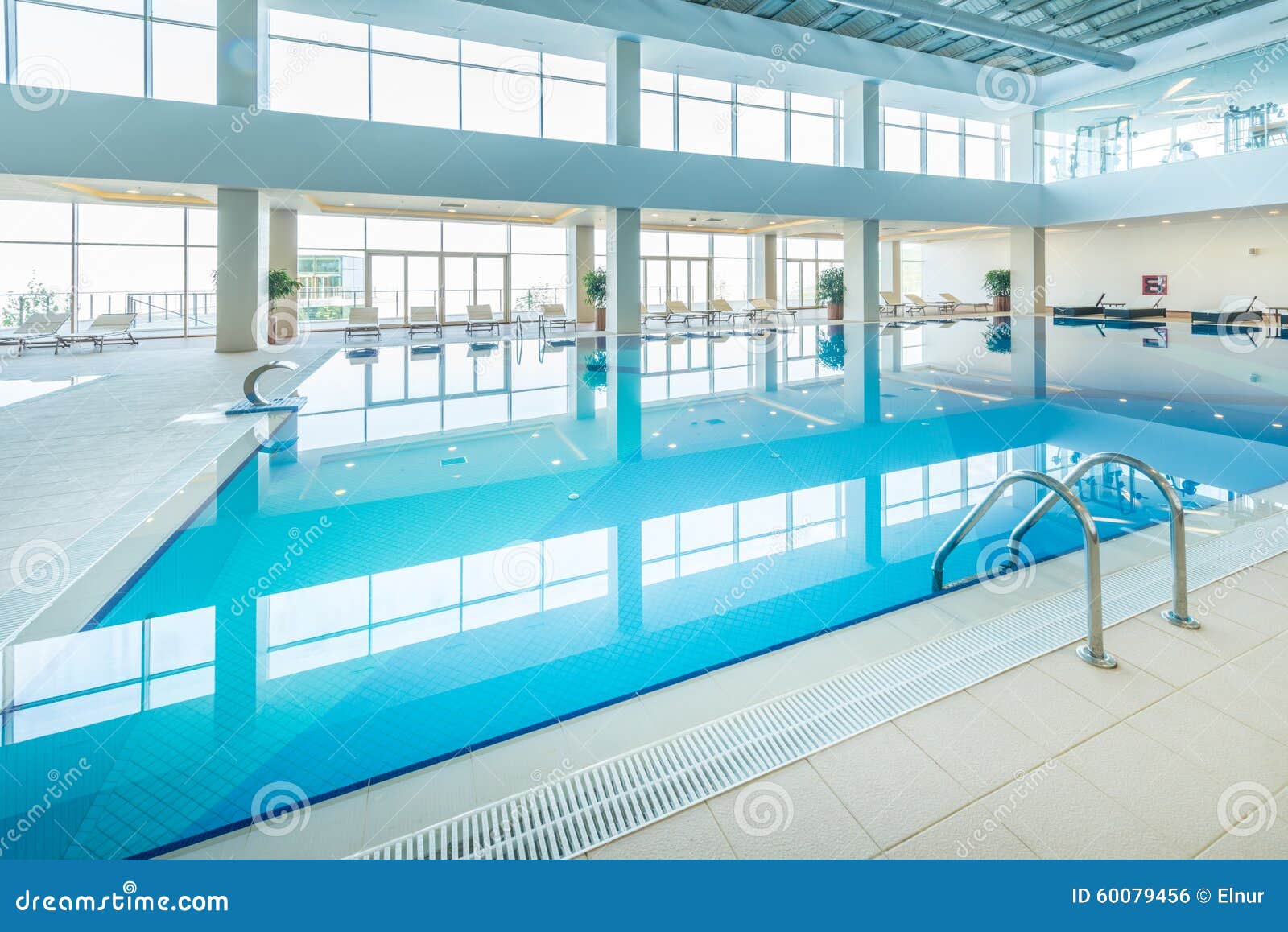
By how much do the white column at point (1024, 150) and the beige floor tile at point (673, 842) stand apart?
76.2 ft

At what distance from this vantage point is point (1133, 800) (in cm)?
166

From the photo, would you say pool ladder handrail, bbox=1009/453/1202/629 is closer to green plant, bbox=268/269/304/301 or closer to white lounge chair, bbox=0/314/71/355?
green plant, bbox=268/269/304/301

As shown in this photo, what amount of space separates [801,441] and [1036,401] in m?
3.35

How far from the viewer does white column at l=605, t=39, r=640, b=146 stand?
14406 millimetres

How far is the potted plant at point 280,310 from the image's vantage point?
13766 millimetres

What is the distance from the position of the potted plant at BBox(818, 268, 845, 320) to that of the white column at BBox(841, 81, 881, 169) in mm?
3194

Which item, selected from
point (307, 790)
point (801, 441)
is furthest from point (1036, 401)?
point (307, 790)

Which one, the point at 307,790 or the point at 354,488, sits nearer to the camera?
the point at 307,790

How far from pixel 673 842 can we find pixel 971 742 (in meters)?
0.87

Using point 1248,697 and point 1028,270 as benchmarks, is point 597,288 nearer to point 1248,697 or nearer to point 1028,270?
point 1028,270

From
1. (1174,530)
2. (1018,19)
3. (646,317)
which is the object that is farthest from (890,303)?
(1174,530)

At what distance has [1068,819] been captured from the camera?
63.2 inches

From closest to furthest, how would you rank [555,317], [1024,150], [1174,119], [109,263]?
1. [109,263]
2. [1174,119]
3. [555,317]
4. [1024,150]

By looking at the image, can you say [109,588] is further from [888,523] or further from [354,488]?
[888,523]
